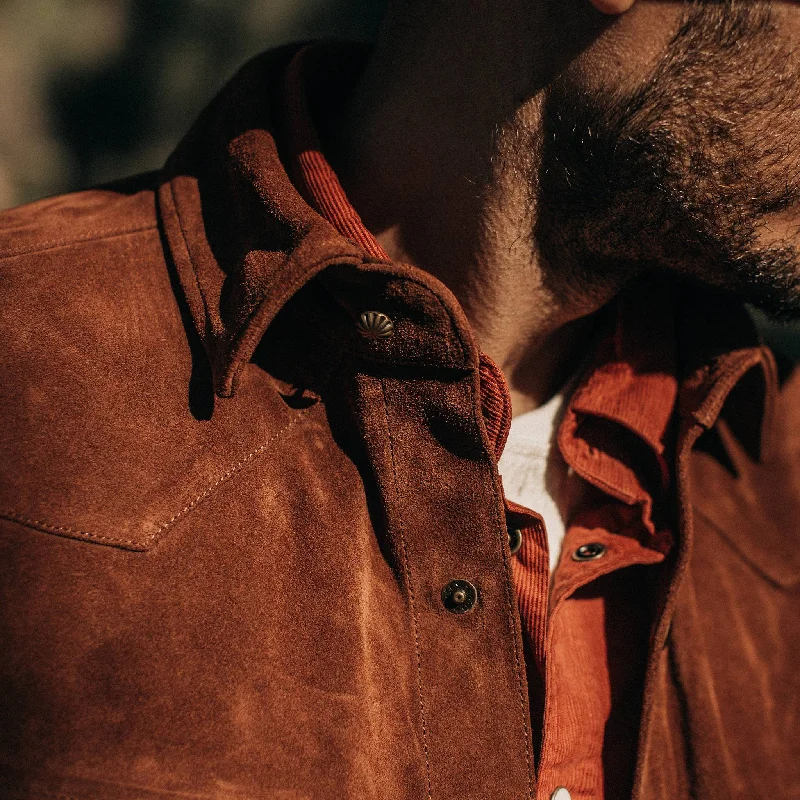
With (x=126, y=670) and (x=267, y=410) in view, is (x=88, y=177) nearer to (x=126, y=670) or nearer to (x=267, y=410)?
(x=267, y=410)

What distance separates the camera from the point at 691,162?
1087 millimetres

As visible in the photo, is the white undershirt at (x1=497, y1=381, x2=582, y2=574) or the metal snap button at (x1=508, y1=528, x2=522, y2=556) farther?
the white undershirt at (x1=497, y1=381, x2=582, y2=574)

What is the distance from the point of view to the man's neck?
3.54 ft

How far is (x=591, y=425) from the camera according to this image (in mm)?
1419

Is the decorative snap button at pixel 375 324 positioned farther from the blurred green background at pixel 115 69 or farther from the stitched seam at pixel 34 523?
the blurred green background at pixel 115 69

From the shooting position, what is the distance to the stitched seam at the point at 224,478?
947mm

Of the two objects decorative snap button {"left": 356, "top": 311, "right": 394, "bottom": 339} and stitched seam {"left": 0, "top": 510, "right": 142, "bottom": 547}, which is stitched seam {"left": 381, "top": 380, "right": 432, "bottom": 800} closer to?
decorative snap button {"left": 356, "top": 311, "right": 394, "bottom": 339}

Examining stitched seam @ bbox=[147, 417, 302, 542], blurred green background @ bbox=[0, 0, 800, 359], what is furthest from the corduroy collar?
blurred green background @ bbox=[0, 0, 800, 359]

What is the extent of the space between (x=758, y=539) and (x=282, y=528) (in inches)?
43.6

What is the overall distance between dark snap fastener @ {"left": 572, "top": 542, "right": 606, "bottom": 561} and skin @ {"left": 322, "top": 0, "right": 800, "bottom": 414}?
400 mm

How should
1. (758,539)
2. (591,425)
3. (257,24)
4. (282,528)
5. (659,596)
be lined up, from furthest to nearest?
(257,24) < (758,539) < (591,425) < (659,596) < (282,528)

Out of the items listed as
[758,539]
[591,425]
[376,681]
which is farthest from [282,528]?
[758,539]

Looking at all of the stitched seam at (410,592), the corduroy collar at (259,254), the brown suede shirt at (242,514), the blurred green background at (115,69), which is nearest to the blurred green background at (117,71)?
the blurred green background at (115,69)

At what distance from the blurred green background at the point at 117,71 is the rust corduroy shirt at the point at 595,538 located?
3.65ft
